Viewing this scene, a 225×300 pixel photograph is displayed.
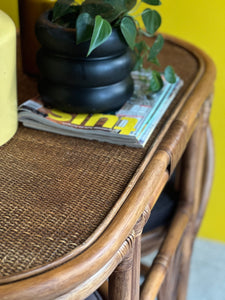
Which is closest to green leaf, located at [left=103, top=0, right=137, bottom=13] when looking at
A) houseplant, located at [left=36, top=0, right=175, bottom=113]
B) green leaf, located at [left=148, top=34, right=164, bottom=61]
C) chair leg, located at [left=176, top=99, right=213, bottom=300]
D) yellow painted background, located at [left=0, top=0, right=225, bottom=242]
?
houseplant, located at [left=36, top=0, right=175, bottom=113]

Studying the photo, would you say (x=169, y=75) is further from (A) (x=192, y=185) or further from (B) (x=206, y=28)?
(B) (x=206, y=28)

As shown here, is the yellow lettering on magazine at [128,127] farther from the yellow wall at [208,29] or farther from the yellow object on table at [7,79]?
the yellow wall at [208,29]

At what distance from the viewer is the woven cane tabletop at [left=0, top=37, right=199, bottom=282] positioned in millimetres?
507

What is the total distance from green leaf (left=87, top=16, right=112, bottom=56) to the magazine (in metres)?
0.13

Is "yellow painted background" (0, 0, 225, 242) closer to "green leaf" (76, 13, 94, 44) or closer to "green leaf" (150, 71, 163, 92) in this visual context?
"green leaf" (150, 71, 163, 92)

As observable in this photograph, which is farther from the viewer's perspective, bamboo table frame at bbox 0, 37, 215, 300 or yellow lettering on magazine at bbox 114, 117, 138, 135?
yellow lettering on magazine at bbox 114, 117, 138, 135

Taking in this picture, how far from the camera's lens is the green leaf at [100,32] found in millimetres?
645

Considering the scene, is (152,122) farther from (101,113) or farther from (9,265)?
(9,265)

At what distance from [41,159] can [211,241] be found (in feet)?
3.19

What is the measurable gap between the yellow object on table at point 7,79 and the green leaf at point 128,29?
0.53 feet

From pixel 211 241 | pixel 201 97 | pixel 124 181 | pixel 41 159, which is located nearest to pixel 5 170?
pixel 41 159

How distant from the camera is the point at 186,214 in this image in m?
0.97

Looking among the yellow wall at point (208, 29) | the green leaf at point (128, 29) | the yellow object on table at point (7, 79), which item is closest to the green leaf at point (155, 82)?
the green leaf at point (128, 29)

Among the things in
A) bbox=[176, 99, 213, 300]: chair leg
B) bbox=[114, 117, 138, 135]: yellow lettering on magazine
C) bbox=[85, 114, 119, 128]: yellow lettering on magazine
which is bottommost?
bbox=[176, 99, 213, 300]: chair leg
